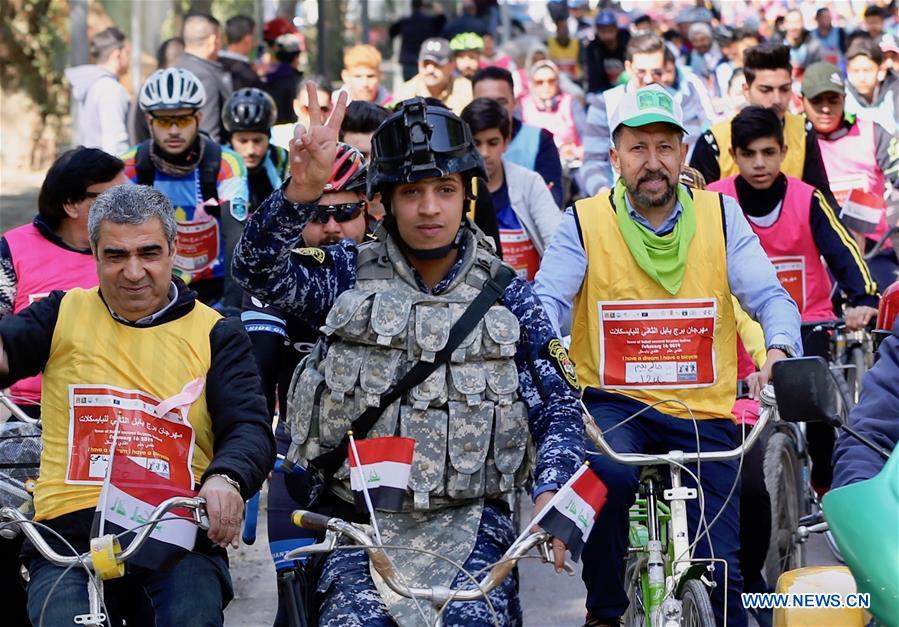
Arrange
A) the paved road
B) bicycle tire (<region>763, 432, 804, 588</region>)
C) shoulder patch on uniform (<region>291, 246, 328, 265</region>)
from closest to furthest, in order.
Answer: shoulder patch on uniform (<region>291, 246, 328, 265</region>)
bicycle tire (<region>763, 432, 804, 588</region>)
the paved road

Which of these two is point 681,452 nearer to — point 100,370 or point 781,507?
point 100,370

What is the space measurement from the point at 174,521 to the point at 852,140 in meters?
6.88

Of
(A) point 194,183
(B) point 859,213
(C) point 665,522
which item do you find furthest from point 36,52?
(C) point 665,522

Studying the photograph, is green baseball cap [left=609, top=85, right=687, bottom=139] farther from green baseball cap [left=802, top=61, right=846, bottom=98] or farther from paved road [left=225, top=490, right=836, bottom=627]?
green baseball cap [left=802, top=61, right=846, bottom=98]

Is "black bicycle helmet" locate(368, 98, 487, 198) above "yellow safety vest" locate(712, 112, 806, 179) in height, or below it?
below

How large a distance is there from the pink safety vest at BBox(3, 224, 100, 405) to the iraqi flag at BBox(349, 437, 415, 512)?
2671 mm

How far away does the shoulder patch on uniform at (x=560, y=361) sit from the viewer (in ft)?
15.6

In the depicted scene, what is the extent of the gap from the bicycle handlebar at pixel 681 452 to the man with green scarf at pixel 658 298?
Result: 409mm

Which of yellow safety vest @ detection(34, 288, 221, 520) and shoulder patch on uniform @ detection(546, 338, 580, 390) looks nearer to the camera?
shoulder patch on uniform @ detection(546, 338, 580, 390)

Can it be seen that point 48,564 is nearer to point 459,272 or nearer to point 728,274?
point 459,272

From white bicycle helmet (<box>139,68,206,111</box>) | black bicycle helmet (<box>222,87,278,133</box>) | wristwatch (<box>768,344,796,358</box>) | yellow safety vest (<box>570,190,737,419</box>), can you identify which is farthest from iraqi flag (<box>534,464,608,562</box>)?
black bicycle helmet (<box>222,87,278,133</box>)

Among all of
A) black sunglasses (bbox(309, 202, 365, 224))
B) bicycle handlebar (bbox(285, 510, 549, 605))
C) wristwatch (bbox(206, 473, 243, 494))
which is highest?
black sunglasses (bbox(309, 202, 365, 224))

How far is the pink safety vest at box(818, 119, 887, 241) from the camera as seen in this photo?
34.0 feet

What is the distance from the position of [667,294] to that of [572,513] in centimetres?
200
